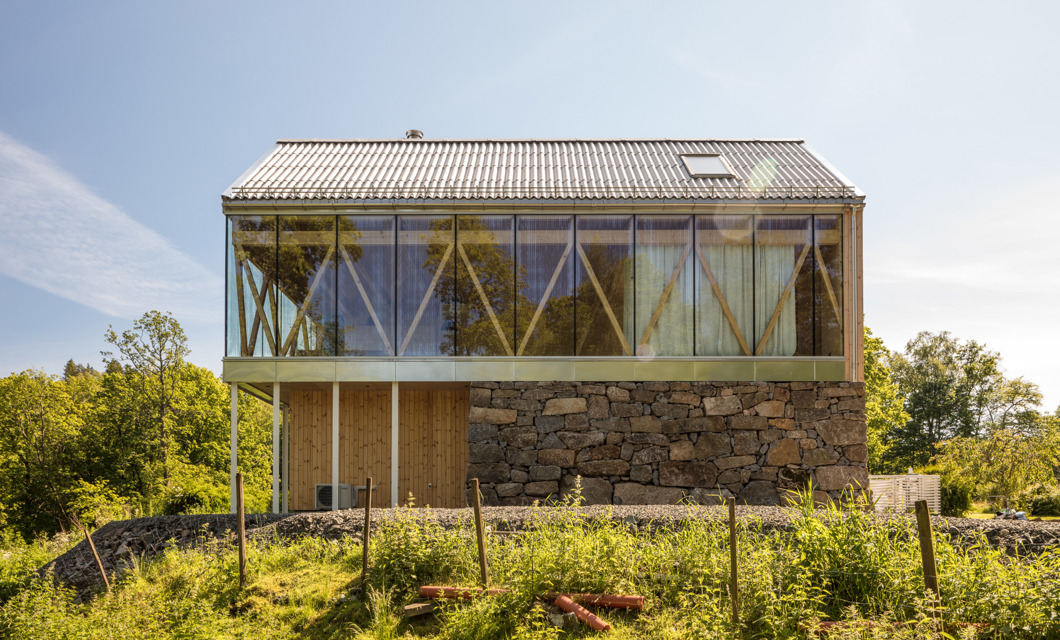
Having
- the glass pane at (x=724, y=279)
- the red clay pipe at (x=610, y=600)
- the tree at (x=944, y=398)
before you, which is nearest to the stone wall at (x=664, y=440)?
the glass pane at (x=724, y=279)

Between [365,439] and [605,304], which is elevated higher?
[605,304]

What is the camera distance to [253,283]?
1145 centimetres

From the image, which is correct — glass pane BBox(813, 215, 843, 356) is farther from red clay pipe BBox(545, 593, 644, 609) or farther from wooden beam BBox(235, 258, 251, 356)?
wooden beam BBox(235, 258, 251, 356)

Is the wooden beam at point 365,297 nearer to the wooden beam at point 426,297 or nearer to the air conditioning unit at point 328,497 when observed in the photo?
the wooden beam at point 426,297

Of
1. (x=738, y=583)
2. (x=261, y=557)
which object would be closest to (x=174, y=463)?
(x=261, y=557)

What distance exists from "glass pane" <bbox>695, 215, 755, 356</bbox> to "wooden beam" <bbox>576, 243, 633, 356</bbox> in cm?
123

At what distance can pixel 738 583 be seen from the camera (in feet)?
17.9

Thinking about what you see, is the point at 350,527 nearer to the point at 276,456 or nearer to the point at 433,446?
the point at 276,456

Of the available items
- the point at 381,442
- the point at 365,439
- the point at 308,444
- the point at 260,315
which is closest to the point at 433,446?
the point at 381,442

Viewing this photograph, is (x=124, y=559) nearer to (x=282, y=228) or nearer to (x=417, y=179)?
(x=282, y=228)

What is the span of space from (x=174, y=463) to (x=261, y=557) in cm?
1870

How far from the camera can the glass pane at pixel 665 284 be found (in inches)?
449

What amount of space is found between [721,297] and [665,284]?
95 centimetres

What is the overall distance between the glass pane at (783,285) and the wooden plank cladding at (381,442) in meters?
5.35
